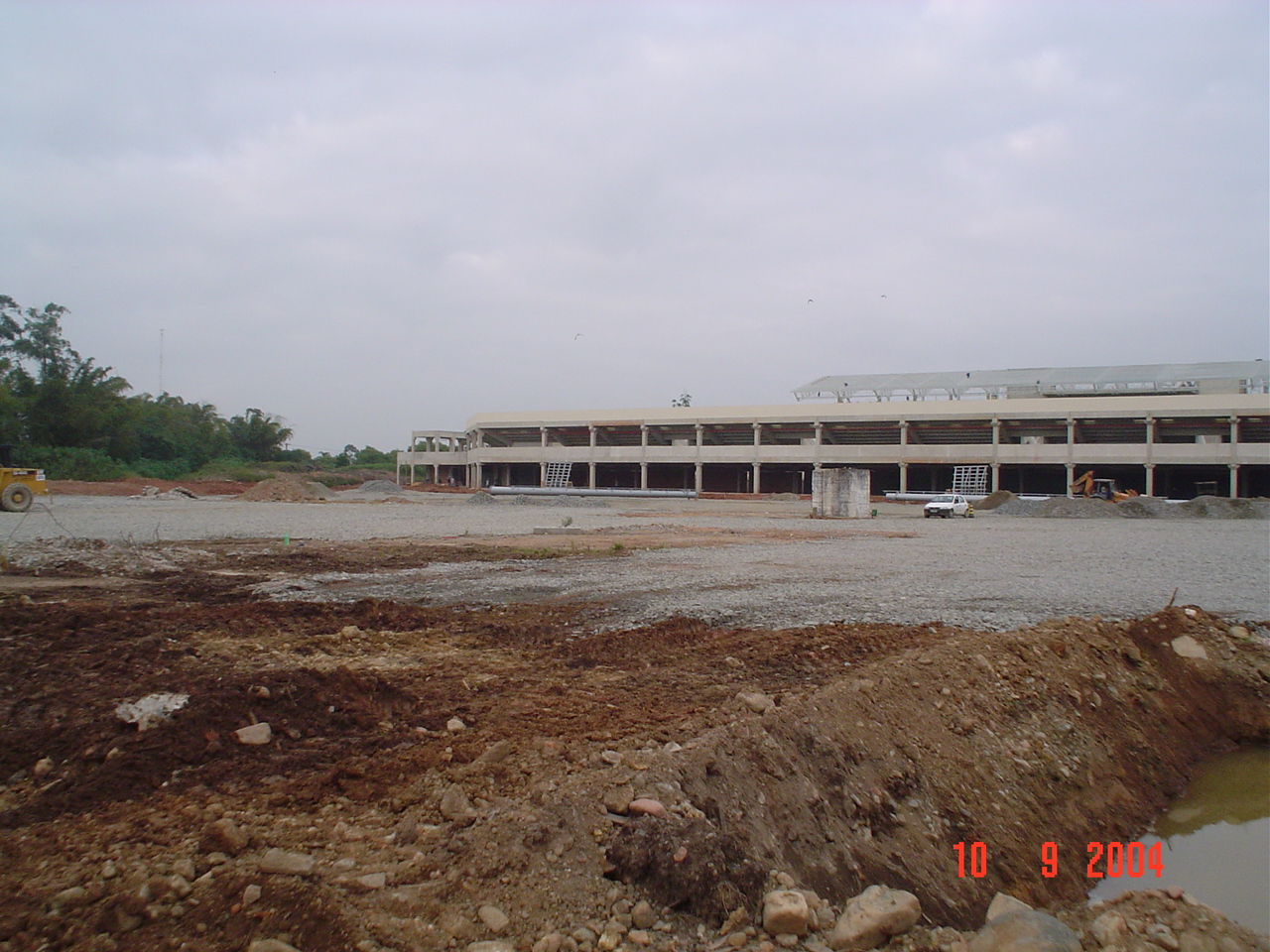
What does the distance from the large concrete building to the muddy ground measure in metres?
52.5

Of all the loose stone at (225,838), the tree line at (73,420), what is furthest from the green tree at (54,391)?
the loose stone at (225,838)

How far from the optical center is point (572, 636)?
7375mm

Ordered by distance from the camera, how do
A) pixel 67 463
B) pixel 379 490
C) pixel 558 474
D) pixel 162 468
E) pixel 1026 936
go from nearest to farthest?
pixel 1026 936, pixel 67 463, pixel 379 490, pixel 162 468, pixel 558 474

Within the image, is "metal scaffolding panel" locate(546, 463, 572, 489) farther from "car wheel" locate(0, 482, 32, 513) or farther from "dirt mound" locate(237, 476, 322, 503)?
"car wheel" locate(0, 482, 32, 513)

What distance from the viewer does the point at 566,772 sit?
3.82 metres

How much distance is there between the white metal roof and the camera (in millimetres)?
Result: 59031

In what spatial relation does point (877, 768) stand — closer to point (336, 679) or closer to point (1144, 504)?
point (336, 679)

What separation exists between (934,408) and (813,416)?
923 centimetres

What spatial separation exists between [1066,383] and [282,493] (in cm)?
6176

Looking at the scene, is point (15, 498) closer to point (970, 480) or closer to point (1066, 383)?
point (970, 480)

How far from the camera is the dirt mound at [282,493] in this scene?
4344cm

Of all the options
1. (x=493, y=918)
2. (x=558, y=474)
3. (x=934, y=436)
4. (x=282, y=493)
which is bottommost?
(x=282, y=493)

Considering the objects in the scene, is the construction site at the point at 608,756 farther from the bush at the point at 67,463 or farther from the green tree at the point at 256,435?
the green tree at the point at 256,435
